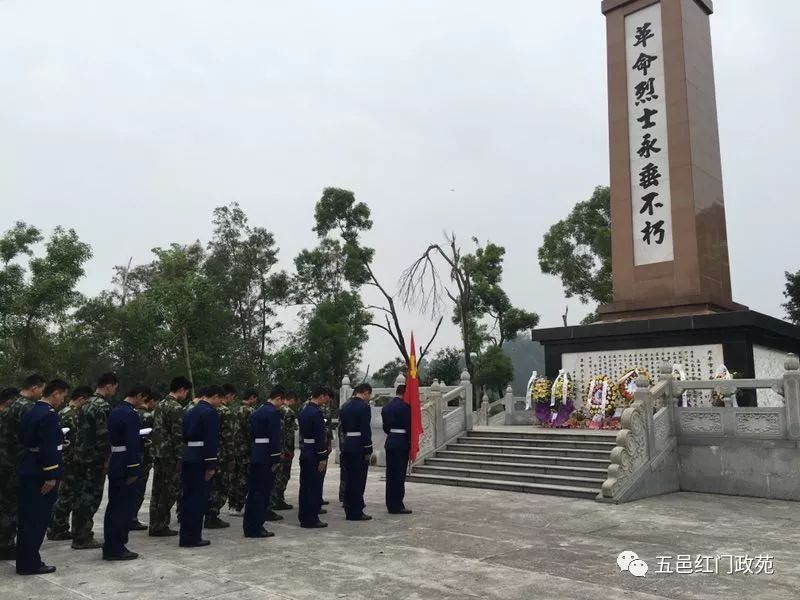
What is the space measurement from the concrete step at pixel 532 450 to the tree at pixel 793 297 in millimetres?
19362

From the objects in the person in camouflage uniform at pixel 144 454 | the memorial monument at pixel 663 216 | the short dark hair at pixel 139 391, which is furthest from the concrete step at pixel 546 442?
the short dark hair at pixel 139 391

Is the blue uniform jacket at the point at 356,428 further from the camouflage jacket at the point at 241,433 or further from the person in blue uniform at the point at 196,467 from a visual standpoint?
the person in blue uniform at the point at 196,467

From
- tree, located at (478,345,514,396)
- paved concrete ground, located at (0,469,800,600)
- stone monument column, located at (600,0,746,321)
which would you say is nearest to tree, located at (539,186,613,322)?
tree, located at (478,345,514,396)

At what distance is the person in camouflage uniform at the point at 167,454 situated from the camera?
5.63 m

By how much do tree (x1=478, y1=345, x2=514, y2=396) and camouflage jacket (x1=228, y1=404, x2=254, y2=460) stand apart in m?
17.1

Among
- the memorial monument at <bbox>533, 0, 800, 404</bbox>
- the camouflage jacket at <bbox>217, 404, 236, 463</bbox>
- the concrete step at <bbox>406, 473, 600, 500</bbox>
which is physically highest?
the memorial monument at <bbox>533, 0, 800, 404</bbox>

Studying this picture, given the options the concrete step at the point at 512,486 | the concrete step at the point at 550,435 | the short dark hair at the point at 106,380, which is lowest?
the concrete step at the point at 512,486

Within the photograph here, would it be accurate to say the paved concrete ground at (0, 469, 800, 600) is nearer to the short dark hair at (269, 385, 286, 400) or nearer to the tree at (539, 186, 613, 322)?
the short dark hair at (269, 385, 286, 400)

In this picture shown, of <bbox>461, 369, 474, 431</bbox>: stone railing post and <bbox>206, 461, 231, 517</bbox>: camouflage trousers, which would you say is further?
<bbox>461, 369, 474, 431</bbox>: stone railing post

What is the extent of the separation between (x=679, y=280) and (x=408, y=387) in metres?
5.96

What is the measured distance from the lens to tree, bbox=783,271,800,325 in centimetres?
2377

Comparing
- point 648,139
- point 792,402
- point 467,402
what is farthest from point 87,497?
point 648,139

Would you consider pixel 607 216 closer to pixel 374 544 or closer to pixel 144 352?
pixel 144 352

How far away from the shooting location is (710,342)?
10125 millimetres
